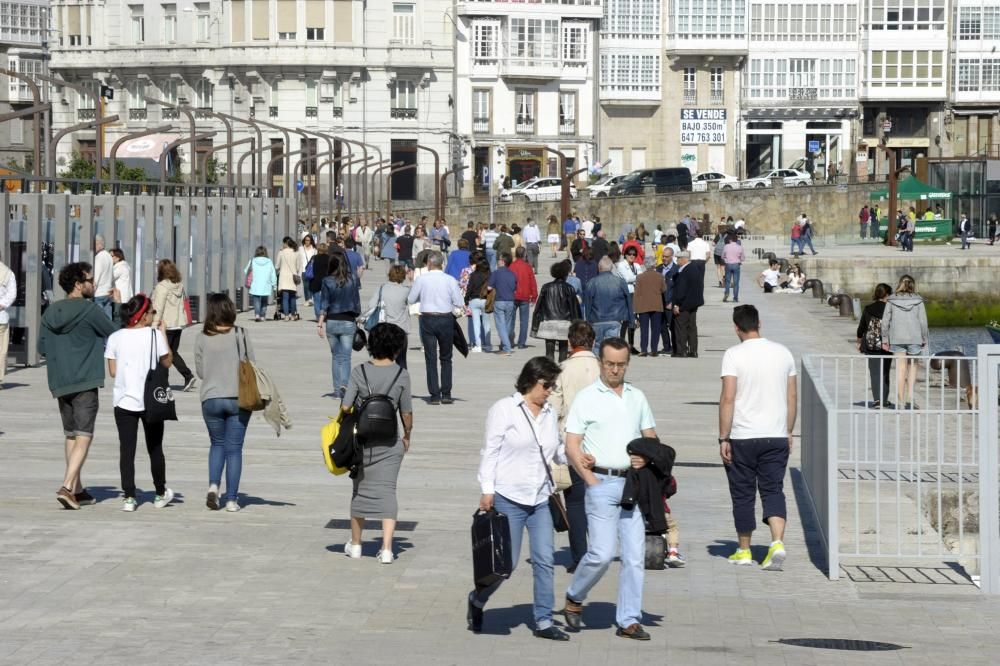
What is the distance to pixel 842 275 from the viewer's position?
6000 centimetres

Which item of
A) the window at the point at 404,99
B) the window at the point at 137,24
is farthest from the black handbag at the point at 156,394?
the window at the point at 137,24

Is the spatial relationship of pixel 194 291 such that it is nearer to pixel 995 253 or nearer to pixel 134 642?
pixel 134 642

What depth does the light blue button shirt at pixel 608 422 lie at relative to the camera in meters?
9.72

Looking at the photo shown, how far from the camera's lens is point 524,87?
88.8 meters

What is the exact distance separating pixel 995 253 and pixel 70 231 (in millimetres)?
45401

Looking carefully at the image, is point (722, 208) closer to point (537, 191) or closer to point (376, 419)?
point (537, 191)

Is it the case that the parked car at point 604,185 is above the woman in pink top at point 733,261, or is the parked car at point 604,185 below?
above

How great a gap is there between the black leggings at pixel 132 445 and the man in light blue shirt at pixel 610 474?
4.32 m

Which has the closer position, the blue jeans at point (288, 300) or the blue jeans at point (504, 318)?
the blue jeans at point (504, 318)

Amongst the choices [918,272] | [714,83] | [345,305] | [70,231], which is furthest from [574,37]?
[345,305]

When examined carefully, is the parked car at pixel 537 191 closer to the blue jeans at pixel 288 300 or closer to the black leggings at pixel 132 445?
the blue jeans at pixel 288 300

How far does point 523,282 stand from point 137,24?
62.2m

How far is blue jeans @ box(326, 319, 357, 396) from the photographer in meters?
20.5

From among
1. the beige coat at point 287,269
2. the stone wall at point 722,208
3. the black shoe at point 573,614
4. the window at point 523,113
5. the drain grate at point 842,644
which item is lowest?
the drain grate at point 842,644
